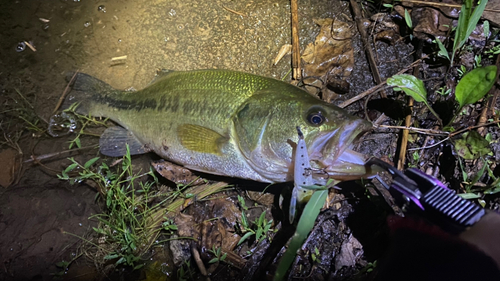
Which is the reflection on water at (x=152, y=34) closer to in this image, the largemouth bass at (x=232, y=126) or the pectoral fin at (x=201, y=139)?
the largemouth bass at (x=232, y=126)

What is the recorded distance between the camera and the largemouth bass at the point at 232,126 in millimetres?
2496

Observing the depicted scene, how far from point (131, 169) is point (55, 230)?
3.44ft

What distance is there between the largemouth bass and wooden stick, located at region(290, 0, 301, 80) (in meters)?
0.94

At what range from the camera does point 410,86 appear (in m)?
3.02

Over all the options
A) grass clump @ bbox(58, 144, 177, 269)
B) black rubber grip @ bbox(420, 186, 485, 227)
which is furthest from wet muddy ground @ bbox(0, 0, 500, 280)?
black rubber grip @ bbox(420, 186, 485, 227)

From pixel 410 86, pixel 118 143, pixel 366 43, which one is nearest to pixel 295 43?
pixel 366 43

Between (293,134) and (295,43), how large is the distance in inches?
68.5

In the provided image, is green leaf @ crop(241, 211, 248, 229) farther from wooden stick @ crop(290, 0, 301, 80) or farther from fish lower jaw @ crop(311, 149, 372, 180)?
wooden stick @ crop(290, 0, 301, 80)

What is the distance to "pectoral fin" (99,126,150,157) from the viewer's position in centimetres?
347

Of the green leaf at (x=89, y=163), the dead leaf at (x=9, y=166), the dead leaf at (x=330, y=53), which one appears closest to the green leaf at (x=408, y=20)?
the dead leaf at (x=330, y=53)

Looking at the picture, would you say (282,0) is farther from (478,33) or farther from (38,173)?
(38,173)

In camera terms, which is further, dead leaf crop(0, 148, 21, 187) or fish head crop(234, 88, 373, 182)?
dead leaf crop(0, 148, 21, 187)

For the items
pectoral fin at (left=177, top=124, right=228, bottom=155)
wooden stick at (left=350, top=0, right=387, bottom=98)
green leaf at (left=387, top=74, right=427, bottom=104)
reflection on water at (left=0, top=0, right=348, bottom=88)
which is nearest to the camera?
pectoral fin at (left=177, top=124, right=228, bottom=155)

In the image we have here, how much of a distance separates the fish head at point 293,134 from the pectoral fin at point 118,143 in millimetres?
1351
